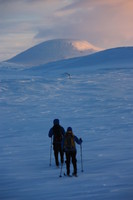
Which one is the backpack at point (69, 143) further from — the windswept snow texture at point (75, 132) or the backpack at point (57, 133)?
the backpack at point (57, 133)

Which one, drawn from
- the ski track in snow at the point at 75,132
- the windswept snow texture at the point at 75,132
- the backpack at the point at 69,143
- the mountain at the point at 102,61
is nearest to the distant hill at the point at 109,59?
the mountain at the point at 102,61

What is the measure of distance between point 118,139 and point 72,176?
645 cm

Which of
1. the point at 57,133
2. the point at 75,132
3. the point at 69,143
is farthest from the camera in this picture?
the point at 75,132

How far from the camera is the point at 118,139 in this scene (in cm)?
1694

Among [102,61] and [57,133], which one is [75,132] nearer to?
[57,133]

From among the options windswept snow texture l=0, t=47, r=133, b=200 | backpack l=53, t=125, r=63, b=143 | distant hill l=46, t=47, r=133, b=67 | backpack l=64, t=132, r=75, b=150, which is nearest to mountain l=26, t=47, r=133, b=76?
distant hill l=46, t=47, r=133, b=67

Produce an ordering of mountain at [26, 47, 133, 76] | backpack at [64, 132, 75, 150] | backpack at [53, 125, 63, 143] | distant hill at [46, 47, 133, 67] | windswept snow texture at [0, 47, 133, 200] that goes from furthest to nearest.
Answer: distant hill at [46, 47, 133, 67] < mountain at [26, 47, 133, 76] < backpack at [53, 125, 63, 143] < backpack at [64, 132, 75, 150] < windswept snow texture at [0, 47, 133, 200]

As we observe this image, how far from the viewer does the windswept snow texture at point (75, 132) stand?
9.37 m

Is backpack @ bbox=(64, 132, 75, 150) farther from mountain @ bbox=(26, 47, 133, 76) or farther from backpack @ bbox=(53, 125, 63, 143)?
mountain @ bbox=(26, 47, 133, 76)

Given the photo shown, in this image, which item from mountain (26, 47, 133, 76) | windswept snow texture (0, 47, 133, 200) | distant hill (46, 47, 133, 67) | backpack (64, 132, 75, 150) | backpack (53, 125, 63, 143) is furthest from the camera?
distant hill (46, 47, 133, 67)

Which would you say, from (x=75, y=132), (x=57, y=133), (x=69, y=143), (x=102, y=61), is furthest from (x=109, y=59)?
(x=69, y=143)

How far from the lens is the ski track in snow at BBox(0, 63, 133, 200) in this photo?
369 inches

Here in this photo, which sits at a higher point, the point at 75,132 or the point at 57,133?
the point at 57,133

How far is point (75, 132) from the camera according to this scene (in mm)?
19578
